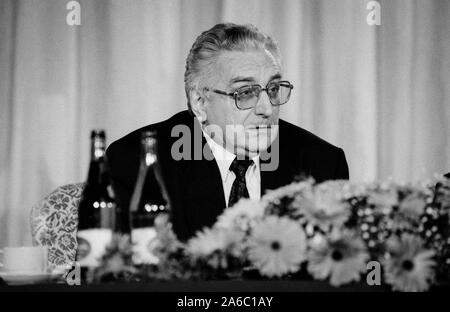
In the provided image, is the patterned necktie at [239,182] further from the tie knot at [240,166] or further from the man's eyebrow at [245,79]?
the man's eyebrow at [245,79]

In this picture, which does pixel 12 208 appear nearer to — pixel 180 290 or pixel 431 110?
pixel 431 110

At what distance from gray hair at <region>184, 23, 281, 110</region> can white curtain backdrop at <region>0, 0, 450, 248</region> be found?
Answer: 3.39ft

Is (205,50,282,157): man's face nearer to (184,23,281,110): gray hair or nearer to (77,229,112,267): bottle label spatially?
(184,23,281,110): gray hair

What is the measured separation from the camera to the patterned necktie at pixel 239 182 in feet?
6.81

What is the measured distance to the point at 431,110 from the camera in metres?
3.44

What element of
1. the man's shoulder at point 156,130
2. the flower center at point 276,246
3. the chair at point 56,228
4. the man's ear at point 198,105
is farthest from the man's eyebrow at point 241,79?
the flower center at point 276,246

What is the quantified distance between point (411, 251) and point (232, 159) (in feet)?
4.33

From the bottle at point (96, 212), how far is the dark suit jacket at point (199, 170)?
61 centimetres

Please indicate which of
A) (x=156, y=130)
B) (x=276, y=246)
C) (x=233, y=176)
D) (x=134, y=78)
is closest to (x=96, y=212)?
(x=276, y=246)

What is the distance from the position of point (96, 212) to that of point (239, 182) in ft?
3.00

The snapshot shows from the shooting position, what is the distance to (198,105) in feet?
7.84

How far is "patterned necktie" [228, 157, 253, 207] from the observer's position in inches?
81.7

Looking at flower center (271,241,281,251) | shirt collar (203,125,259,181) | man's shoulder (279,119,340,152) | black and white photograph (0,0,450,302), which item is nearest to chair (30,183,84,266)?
black and white photograph (0,0,450,302)
